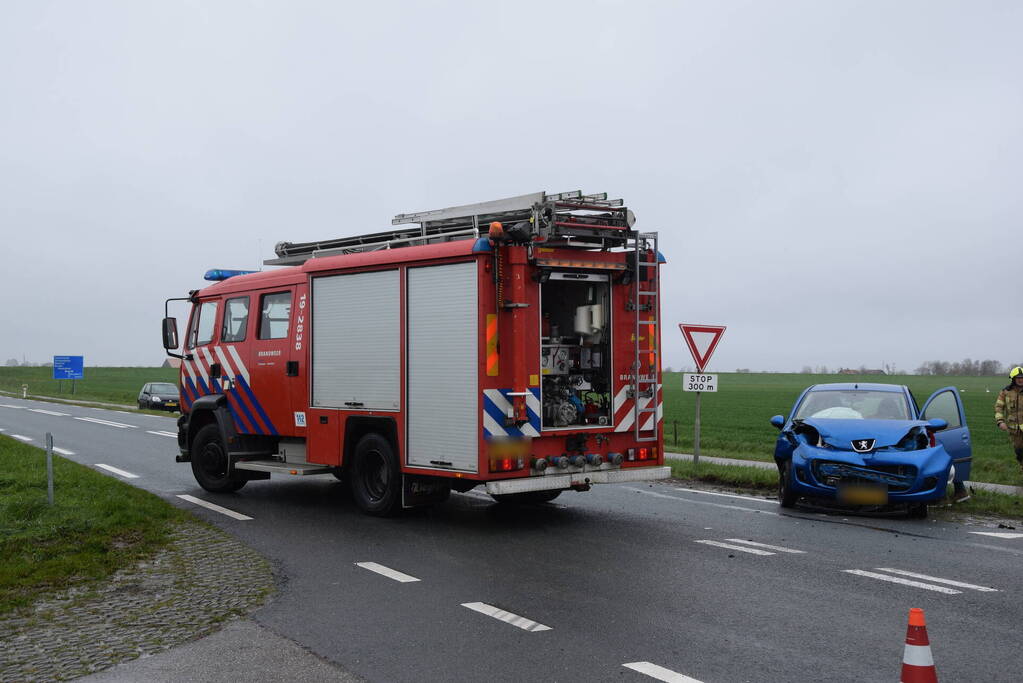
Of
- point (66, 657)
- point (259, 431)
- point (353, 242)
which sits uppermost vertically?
point (353, 242)

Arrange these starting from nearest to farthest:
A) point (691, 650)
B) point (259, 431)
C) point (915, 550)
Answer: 1. point (691, 650)
2. point (915, 550)
3. point (259, 431)

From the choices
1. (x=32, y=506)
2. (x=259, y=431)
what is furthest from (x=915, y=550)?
(x=32, y=506)

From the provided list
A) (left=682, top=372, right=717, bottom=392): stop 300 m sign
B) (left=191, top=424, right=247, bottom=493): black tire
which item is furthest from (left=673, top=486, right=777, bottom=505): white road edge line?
(left=191, top=424, right=247, bottom=493): black tire

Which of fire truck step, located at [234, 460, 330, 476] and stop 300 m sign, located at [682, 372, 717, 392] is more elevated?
stop 300 m sign, located at [682, 372, 717, 392]

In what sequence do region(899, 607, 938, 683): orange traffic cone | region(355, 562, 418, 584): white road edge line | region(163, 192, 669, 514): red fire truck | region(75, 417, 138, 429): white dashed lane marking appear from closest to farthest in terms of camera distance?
region(899, 607, 938, 683): orange traffic cone < region(355, 562, 418, 584): white road edge line < region(163, 192, 669, 514): red fire truck < region(75, 417, 138, 429): white dashed lane marking

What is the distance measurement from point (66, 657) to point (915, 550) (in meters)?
6.99

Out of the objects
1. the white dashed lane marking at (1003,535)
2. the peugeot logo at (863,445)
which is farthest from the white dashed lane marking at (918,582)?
the peugeot logo at (863,445)

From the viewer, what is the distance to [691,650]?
593 cm

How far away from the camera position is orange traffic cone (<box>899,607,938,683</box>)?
13.7ft

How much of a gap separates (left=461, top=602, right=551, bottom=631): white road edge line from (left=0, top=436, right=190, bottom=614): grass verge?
3.22 m

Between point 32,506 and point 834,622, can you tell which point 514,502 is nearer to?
point 32,506

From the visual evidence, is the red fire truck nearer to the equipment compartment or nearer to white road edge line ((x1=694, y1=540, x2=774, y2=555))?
the equipment compartment

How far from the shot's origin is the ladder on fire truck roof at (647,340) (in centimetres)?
1098

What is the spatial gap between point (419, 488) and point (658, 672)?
5691 mm
